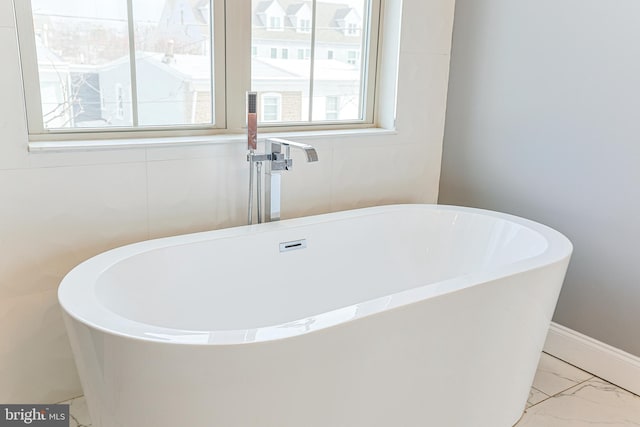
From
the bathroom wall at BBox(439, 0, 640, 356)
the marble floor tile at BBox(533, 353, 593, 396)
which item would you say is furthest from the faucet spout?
the marble floor tile at BBox(533, 353, 593, 396)

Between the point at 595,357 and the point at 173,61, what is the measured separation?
213 cm

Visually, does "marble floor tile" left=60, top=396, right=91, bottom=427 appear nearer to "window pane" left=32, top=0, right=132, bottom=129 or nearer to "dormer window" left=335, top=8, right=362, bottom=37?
"window pane" left=32, top=0, right=132, bottom=129

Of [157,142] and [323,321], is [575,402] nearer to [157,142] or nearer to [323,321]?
[323,321]

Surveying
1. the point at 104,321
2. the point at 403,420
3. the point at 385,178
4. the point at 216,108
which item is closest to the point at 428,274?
the point at 385,178

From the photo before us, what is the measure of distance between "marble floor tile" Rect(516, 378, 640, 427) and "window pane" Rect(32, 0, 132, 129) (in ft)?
6.38

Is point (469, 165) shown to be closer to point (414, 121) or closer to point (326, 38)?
point (414, 121)

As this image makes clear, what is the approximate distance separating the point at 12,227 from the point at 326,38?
1.54m

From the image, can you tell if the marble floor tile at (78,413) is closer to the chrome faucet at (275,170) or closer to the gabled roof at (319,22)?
the chrome faucet at (275,170)

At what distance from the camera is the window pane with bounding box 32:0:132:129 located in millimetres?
2002

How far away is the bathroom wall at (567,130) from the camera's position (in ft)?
7.41

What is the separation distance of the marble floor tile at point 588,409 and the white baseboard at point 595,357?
0.16ft

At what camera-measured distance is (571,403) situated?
2.24 metres

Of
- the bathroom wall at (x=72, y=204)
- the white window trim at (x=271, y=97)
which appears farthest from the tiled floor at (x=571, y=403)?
the white window trim at (x=271, y=97)

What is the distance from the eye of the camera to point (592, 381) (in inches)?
94.7
